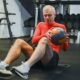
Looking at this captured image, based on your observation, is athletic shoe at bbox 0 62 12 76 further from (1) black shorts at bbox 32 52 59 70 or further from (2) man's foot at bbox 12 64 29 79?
(1) black shorts at bbox 32 52 59 70

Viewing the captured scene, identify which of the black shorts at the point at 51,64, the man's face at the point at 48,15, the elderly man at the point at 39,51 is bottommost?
the black shorts at the point at 51,64

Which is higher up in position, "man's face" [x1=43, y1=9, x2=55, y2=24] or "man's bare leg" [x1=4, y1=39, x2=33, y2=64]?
"man's face" [x1=43, y1=9, x2=55, y2=24]

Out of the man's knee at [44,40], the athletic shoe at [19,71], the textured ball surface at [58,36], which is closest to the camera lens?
the athletic shoe at [19,71]

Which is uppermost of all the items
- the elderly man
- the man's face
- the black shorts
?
the man's face

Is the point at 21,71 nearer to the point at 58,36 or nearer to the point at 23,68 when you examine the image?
the point at 23,68

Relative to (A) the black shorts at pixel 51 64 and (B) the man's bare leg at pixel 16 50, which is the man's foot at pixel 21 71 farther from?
(A) the black shorts at pixel 51 64

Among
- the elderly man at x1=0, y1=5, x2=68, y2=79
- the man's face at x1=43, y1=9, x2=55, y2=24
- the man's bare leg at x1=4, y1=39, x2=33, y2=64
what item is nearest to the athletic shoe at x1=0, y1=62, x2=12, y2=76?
the elderly man at x1=0, y1=5, x2=68, y2=79

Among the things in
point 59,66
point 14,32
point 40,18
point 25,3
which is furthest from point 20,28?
point 59,66

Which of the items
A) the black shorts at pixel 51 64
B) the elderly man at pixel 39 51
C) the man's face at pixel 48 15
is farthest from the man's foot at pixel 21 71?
the man's face at pixel 48 15

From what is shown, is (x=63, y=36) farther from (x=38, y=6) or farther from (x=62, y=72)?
(x=38, y=6)

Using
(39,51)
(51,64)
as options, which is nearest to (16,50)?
(39,51)

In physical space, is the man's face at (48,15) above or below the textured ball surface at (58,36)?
above

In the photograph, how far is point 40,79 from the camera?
341cm

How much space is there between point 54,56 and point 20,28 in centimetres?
539
